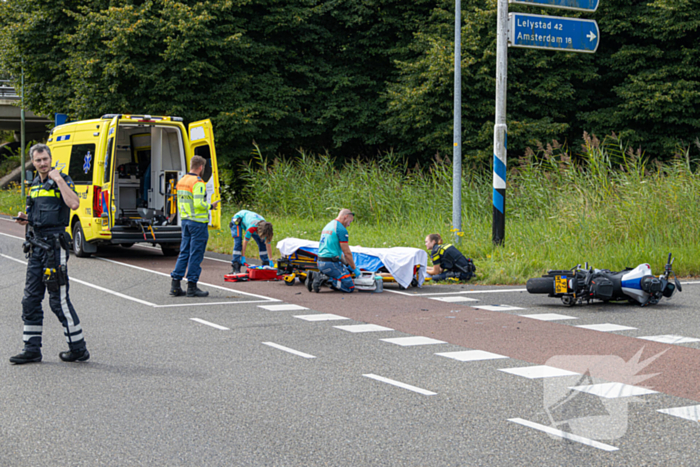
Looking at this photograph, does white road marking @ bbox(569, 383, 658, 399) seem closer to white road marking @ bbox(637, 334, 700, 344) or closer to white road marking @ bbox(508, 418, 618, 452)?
white road marking @ bbox(508, 418, 618, 452)

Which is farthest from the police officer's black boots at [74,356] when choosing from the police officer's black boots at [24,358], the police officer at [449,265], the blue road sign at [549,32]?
the blue road sign at [549,32]

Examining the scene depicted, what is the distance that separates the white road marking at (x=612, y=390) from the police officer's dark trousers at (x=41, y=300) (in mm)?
4149

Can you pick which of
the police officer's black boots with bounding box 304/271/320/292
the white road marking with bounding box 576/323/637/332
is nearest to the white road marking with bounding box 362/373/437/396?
the white road marking with bounding box 576/323/637/332

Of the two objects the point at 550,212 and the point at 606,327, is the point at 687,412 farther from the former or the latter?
the point at 550,212

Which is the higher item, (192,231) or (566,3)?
(566,3)

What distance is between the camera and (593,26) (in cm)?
1380

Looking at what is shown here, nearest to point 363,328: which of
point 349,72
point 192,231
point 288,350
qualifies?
point 288,350

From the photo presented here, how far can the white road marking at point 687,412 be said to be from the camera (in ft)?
15.9

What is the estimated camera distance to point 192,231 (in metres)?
10.8

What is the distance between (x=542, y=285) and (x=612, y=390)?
4465mm

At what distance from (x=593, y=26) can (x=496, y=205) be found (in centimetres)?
372

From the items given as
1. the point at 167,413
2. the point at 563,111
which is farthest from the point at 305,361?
the point at 563,111

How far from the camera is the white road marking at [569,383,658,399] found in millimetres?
5379

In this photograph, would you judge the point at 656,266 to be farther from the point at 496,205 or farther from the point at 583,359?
the point at 583,359
